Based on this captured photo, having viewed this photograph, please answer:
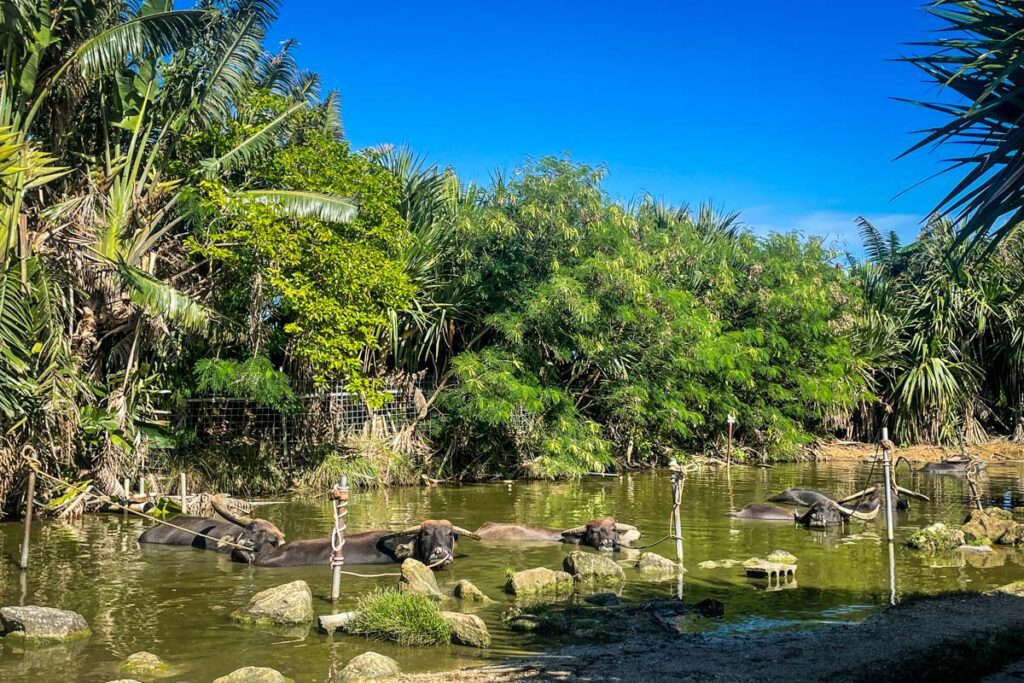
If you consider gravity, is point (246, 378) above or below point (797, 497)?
above

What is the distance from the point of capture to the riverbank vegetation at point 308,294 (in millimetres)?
13750

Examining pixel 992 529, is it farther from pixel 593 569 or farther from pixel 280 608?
pixel 280 608

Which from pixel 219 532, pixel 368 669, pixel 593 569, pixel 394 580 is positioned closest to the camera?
pixel 368 669

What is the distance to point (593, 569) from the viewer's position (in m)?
9.80

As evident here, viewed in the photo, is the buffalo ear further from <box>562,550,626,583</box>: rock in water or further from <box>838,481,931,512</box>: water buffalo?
<box>838,481,931,512</box>: water buffalo

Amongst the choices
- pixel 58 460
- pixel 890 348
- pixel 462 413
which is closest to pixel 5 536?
pixel 58 460

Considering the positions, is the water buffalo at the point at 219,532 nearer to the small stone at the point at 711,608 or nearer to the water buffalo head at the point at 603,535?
the water buffalo head at the point at 603,535

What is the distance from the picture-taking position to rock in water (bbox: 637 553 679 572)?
10.4 meters

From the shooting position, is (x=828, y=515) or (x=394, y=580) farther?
(x=828, y=515)

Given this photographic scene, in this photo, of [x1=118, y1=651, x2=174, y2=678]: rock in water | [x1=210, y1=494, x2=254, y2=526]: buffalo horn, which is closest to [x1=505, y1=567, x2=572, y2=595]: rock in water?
[x1=210, y1=494, x2=254, y2=526]: buffalo horn

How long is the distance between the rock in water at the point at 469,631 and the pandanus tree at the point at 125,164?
24.9 ft

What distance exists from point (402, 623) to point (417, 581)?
150cm

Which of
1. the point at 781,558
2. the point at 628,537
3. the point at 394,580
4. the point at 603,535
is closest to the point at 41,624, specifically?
the point at 394,580

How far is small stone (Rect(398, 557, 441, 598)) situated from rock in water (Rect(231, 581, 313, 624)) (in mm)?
1010
